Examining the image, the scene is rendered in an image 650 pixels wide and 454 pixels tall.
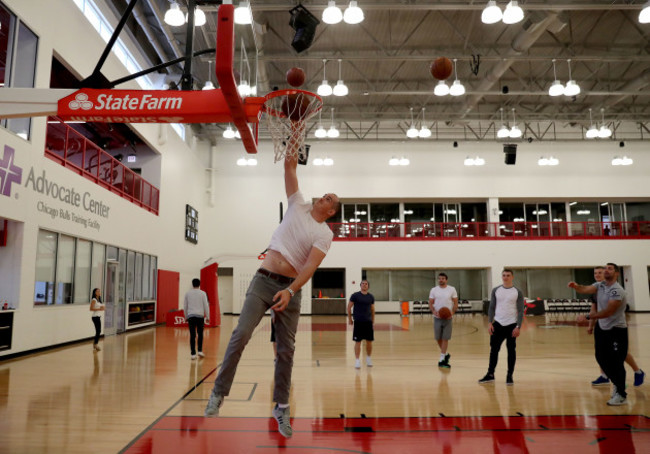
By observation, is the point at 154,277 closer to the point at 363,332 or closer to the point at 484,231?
the point at 363,332

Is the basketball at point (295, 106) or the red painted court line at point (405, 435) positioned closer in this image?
the red painted court line at point (405, 435)

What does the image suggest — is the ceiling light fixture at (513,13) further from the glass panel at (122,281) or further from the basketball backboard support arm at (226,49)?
the glass panel at (122,281)

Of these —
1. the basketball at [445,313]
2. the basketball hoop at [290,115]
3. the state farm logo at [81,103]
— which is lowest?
the basketball at [445,313]

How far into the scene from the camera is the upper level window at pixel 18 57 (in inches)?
351

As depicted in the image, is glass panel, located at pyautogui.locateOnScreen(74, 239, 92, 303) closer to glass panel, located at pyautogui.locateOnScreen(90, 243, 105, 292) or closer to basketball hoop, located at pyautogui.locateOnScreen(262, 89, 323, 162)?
glass panel, located at pyautogui.locateOnScreen(90, 243, 105, 292)

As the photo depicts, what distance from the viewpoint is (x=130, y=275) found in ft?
49.3

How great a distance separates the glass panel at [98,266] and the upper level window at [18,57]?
13.7ft

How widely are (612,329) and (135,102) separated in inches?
247

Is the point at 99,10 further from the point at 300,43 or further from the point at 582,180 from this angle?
the point at 582,180

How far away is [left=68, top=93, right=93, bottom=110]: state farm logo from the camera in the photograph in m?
5.28

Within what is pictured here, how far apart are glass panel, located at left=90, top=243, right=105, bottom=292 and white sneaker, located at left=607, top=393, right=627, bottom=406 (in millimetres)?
11765

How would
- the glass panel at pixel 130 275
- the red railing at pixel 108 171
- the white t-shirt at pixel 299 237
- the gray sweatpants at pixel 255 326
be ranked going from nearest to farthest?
the gray sweatpants at pixel 255 326 < the white t-shirt at pixel 299 237 < the red railing at pixel 108 171 < the glass panel at pixel 130 275

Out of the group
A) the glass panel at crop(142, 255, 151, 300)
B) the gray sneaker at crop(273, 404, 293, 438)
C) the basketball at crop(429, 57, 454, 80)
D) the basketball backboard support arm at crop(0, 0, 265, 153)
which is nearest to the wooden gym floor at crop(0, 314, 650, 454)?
the gray sneaker at crop(273, 404, 293, 438)

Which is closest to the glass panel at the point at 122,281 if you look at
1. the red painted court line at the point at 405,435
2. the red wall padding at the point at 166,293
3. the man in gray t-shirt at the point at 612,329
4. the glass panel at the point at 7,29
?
the red wall padding at the point at 166,293
